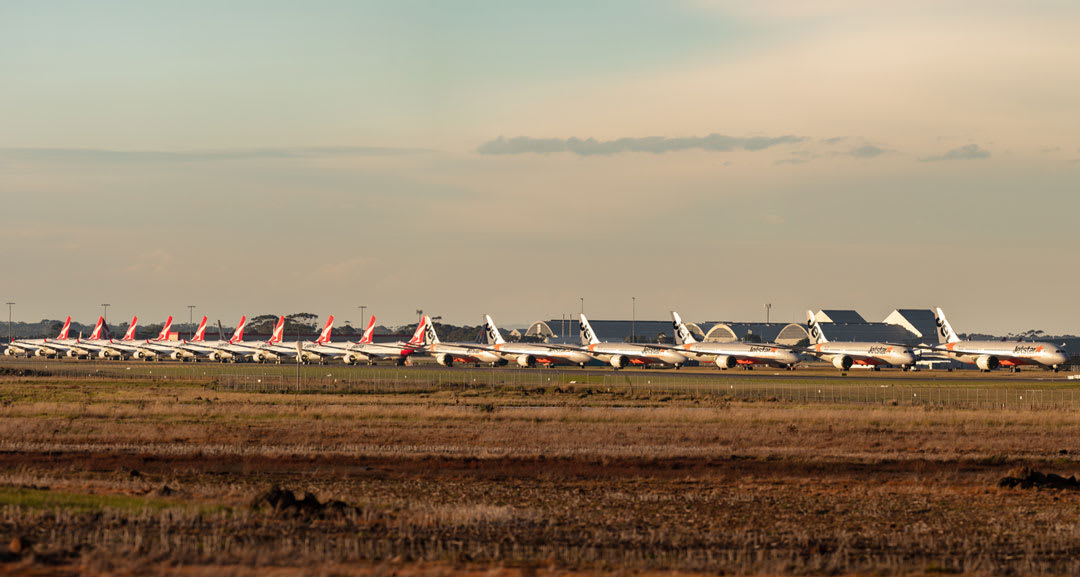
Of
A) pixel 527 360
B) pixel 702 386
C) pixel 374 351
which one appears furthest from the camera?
pixel 374 351

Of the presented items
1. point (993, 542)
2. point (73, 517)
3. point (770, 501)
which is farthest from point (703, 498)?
point (73, 517)

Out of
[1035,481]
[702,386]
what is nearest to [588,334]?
[702,386]

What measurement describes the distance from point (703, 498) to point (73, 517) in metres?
14.5

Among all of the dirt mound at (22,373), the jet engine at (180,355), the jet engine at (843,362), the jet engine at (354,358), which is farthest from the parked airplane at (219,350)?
the jet engine at (843,362)

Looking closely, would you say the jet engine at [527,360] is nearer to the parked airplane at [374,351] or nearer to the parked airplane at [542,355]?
the parked airplane at [542,355]

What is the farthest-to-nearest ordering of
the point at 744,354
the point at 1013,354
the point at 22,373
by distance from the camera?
the point at 744,354
the point at 22,373
the point at 1013,354

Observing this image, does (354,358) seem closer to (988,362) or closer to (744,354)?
(744,354)

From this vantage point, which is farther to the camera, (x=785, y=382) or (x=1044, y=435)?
(x=785, y=382)

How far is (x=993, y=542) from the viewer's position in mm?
22812

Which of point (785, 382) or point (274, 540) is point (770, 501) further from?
point (785, 382)

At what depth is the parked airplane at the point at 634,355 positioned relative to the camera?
125750mm

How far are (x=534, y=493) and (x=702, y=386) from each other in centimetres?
5926

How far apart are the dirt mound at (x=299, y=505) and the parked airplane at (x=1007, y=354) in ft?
328

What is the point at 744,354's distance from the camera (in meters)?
122
